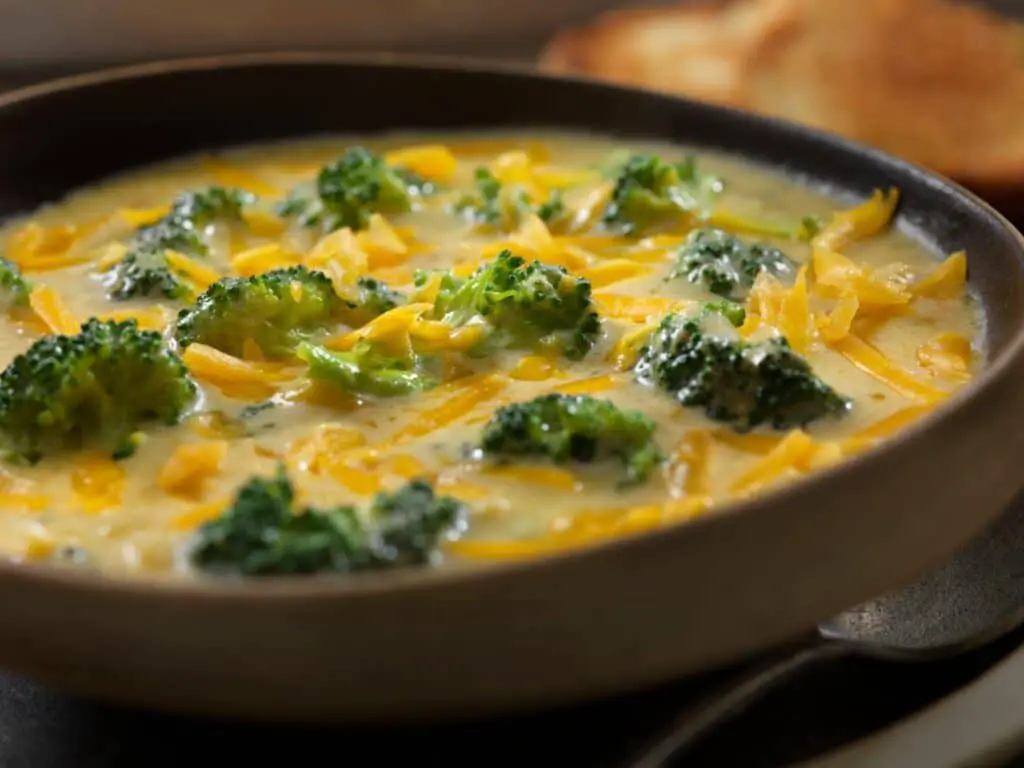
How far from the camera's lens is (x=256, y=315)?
2564 mm

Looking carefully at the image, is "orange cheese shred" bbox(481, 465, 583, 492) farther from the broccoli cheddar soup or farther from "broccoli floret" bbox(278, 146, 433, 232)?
"broccoli floret" bbox(278, 146, 433, 232)

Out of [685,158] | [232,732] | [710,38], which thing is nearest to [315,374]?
[232,732]

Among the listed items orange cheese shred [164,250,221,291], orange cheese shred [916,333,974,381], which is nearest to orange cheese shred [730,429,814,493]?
orange cheese shred [916,333,974,381]

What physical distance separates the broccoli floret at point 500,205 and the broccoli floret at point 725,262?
395 millimetres

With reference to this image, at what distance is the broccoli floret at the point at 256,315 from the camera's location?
8.40 ft

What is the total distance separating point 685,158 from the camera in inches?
142

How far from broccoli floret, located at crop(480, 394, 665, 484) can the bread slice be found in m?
2.05

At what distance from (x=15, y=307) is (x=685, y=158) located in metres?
1.82

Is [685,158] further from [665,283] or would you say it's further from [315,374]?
[315,374]

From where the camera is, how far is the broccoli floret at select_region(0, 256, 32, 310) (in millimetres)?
2822

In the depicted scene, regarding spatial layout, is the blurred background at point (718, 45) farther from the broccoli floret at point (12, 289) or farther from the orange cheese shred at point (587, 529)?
the orange cheese shred at point (587, 529)

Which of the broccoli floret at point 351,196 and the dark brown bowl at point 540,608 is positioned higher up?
the broccoli floret at point 351,196

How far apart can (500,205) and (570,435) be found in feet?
4.11

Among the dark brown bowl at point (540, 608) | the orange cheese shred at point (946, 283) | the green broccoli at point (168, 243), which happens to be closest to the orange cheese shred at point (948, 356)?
the orange cheese shred at point (946, 283)
